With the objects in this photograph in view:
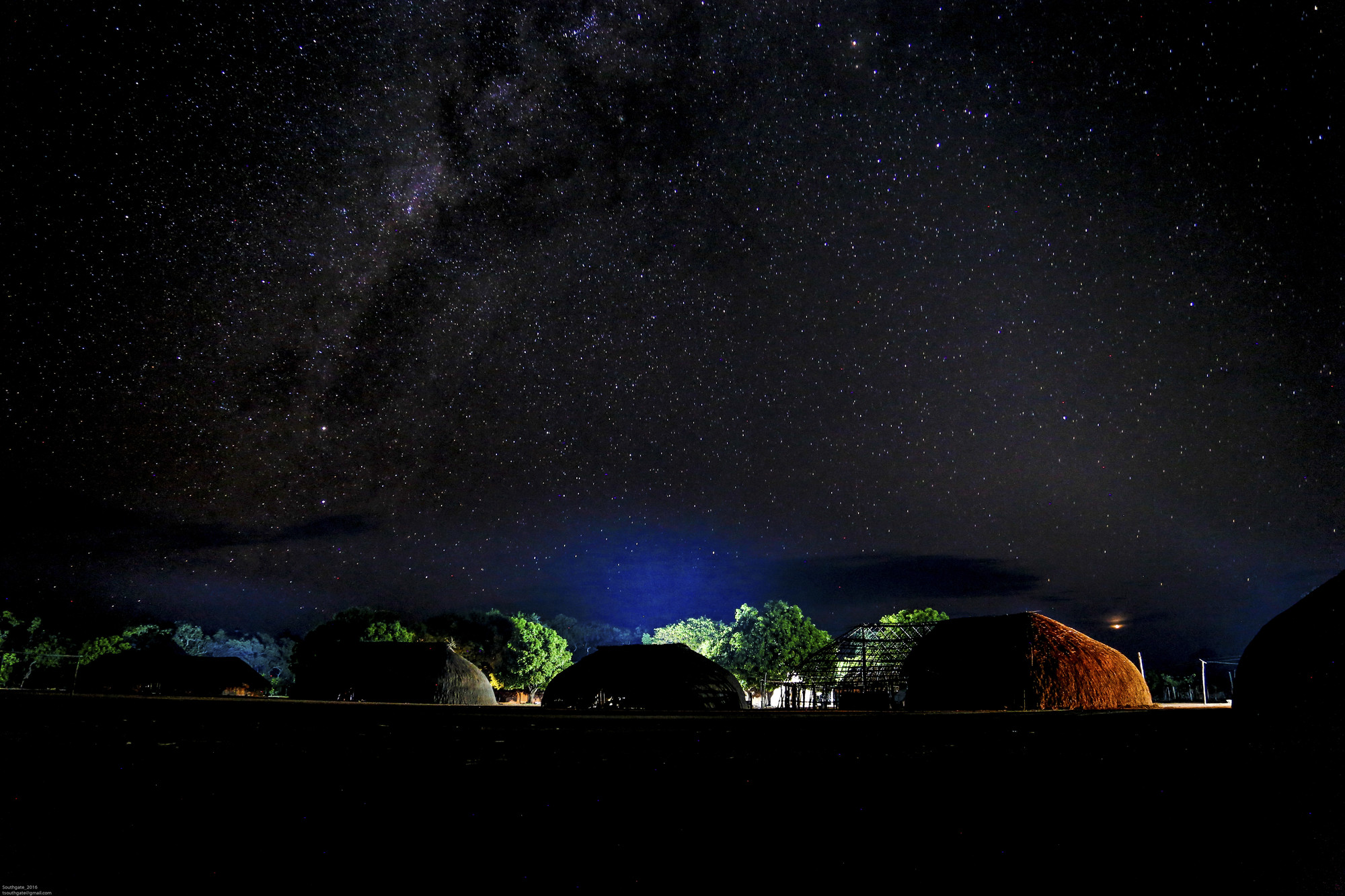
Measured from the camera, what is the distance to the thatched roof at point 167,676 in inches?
1817

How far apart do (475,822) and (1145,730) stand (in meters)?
7.91

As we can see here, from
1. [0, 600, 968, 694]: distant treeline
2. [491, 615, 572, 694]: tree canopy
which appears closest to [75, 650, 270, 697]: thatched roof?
[0, 600, 968, 694]: distant treeline

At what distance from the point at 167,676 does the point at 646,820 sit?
5948 centimetres

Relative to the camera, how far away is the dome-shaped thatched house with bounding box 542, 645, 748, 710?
3381 cm

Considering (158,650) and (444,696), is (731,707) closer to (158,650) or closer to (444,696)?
(444,696)

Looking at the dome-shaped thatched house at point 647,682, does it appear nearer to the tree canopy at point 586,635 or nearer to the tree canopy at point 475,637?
the tree canopy at point 475,637

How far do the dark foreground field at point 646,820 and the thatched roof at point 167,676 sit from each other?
174ft

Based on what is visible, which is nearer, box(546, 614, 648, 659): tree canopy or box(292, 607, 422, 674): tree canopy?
box(292, 607, 422, 674): tree canopy

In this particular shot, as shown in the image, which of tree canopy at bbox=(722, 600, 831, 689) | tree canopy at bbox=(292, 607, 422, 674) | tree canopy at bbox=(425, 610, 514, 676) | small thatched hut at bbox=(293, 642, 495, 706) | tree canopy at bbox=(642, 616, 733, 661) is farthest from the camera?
tree canopy at bbox=(642, 616, 733, 661)

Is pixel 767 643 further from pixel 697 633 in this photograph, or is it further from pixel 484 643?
pixel 484 643

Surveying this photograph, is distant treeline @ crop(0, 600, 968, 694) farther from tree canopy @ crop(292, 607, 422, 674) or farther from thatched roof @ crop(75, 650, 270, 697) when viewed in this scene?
thatched roof @ crop(75, 650, 270, 697)

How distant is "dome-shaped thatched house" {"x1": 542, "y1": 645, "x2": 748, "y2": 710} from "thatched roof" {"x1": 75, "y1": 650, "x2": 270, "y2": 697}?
2602 cm

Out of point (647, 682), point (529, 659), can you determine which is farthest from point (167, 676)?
point (647, 682)

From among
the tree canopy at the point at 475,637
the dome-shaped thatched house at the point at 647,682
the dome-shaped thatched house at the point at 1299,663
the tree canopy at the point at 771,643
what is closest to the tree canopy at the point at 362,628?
the tree canopy at the point at 475,637
